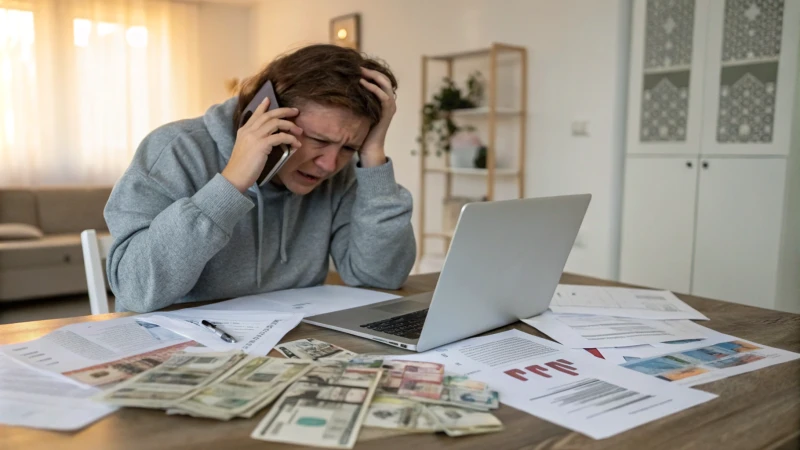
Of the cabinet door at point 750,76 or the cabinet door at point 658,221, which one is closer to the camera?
the cabinet door at point 750,76

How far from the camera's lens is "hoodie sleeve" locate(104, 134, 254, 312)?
1.04m

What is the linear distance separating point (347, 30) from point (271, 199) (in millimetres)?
3792

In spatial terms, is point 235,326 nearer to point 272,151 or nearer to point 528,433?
point 272,151

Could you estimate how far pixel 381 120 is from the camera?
53.8 inches

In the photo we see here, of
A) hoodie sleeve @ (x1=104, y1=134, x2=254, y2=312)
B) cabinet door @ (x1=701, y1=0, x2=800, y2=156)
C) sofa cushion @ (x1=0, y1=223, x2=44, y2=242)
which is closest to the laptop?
hoodie sleeve @ (x1=104, y1=134, x2=254, y2=312)

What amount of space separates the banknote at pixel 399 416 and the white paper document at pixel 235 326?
24cm

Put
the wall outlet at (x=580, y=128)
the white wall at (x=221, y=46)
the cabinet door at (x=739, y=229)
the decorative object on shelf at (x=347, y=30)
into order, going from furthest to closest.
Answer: the white wall at (x=221, y=46)
the decorative object on shelf at (x=347, y=30)
the wall outlet at (x=580, y=128)
the cabinet door at (x=739, y=229)

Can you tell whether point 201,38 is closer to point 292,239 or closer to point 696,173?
point 696,173

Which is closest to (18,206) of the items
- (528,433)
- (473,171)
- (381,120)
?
(473,171)

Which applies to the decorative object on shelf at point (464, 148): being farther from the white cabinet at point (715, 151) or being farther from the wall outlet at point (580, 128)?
the white cabinet at point (715, 151)

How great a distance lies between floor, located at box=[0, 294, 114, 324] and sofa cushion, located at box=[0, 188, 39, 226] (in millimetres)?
709

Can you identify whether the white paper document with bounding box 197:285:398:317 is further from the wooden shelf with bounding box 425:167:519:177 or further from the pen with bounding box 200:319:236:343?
the wooden shelf with bounding box 425:167:519:177

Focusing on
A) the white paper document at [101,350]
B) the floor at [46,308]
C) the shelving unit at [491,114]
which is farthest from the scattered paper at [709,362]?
the floor at [46,308]

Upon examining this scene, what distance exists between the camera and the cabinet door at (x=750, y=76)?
2.44m
